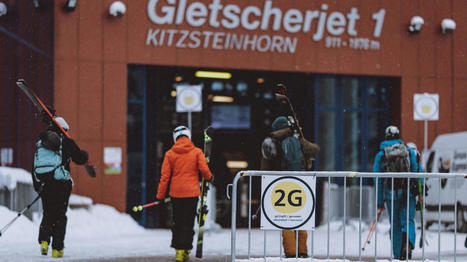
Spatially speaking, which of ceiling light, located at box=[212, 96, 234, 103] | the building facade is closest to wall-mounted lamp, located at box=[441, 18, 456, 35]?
the building facade

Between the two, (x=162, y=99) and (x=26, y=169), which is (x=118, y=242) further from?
(x=162, y=99)

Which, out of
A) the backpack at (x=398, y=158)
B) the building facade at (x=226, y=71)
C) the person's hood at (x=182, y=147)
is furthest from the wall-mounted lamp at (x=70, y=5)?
the backpack at (x=398, y=158)

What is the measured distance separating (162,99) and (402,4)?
6.51 m

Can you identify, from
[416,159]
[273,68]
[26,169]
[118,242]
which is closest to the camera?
[416,159]

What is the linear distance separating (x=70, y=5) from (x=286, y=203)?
1293 centimetres

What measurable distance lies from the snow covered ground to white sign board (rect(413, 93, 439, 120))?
95.8 inches

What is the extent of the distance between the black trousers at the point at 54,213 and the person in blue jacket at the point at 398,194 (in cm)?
400

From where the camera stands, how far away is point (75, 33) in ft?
68.4

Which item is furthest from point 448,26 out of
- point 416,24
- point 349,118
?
point 349,118

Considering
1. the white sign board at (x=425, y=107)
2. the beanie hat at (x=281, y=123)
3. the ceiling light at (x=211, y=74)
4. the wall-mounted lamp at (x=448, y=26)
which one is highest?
the wall-mounted lamp at (x=448, y=26)

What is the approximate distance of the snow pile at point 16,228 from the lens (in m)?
14.9

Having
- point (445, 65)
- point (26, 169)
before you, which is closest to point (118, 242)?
point (26, 169)

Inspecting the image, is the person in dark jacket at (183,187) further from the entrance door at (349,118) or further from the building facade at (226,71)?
the entrance door at (349,118)

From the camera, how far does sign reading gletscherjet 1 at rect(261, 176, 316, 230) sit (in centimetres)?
874
